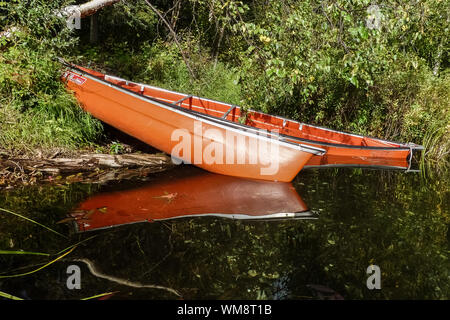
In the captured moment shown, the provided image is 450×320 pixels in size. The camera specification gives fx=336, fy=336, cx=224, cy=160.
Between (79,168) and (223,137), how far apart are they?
224 cm

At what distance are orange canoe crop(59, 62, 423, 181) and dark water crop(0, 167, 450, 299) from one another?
694 mm

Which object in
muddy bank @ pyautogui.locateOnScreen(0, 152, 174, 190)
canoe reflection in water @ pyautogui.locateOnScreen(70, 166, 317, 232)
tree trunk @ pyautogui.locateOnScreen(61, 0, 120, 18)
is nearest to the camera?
canoe reflection in water @ pyautogui.locateOnScreen(70, 166, 317, 232)

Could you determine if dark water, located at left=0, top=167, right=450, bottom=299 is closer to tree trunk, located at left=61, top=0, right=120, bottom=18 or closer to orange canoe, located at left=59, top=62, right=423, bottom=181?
orange canoe, located at left=59, top=62, right=423, bottom=181

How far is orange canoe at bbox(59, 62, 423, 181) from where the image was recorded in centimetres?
495

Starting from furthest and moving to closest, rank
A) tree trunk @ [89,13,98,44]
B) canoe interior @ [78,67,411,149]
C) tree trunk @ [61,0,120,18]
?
1. tree trunk @ [89,13,98,44]
2. canoe interior @ [78,67,411,149]
3. tree trunk @ [61,0,120,18]

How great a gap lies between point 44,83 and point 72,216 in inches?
118

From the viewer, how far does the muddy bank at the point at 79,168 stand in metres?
4.52

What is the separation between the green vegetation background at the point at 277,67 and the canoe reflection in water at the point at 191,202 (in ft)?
4.89

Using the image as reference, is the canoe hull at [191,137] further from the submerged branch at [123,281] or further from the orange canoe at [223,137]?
the submerged branch at [123,281]

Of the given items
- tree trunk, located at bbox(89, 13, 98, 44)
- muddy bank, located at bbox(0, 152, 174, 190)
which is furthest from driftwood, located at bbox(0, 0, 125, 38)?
tree trunk, located at bbox(89, 13, 98, 44)

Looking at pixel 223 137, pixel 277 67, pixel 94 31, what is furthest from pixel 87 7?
pixel 94 31

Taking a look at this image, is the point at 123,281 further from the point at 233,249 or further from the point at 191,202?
the point at 191,202
